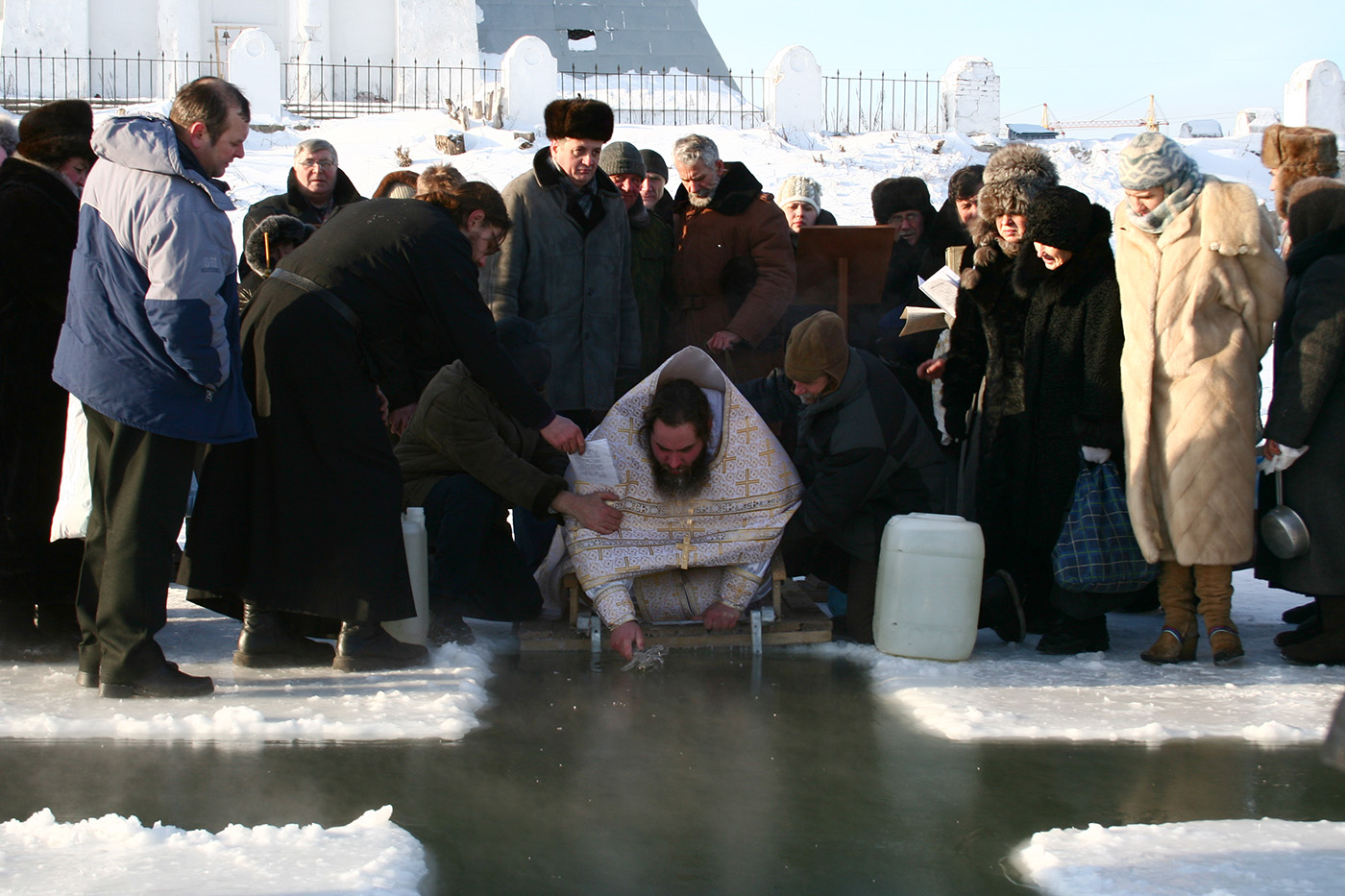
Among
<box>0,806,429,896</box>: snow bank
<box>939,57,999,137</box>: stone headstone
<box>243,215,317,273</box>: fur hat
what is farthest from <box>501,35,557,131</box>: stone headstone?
<box>0,806,429,896</box>: snow bank

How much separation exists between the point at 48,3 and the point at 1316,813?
22.4 metres

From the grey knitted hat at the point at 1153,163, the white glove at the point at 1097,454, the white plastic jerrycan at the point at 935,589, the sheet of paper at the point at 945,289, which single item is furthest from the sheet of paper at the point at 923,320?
the white plastic jerrycan at the point at 935,589

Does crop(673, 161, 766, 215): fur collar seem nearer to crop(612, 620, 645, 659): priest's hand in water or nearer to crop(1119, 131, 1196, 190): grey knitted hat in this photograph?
crop(1119, 131, 1196, 190): grey knitted hat

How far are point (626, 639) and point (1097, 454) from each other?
1795 millimetres

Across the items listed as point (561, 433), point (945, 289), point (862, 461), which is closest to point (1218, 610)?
point (862, 461)

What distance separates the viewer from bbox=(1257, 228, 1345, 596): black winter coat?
4203 mm

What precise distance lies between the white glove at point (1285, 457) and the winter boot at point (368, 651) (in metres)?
2.99

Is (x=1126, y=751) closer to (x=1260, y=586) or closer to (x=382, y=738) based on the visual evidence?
(x=382, y=738)

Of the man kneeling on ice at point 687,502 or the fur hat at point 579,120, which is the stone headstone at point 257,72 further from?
the man kneeling on ice at point 687,502

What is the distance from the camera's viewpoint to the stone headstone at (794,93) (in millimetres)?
19953

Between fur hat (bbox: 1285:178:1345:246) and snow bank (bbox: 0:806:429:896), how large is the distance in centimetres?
366

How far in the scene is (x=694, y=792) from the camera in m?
3.12

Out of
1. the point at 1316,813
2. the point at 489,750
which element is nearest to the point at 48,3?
the point at 489,750

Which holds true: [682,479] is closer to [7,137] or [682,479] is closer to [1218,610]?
[1218,610]
